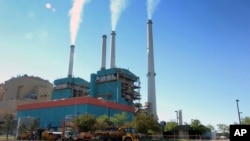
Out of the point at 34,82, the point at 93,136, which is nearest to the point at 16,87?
the point at 34,82

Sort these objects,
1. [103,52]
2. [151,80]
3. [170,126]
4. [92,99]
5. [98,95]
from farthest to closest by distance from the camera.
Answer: [103,52], [98,95], [151,80], [92,99], [170,126]

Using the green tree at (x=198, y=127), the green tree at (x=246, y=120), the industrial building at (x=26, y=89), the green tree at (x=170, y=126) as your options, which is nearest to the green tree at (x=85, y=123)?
the green tree at (x=170, y=126)

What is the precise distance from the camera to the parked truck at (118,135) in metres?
28.2

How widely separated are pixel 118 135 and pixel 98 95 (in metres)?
52.4

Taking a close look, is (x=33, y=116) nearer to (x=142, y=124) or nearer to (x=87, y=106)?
(x=87, y=106)

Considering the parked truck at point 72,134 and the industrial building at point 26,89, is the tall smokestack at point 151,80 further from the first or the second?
the industrial building at point 26,89

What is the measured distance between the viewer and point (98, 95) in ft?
270

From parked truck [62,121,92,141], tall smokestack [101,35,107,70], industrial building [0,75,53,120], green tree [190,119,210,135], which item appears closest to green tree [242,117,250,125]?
green tree [190,119,210,135]

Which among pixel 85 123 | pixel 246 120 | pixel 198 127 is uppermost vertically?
pixel 246 120

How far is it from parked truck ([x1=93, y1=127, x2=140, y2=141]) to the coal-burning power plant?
98.5 ft

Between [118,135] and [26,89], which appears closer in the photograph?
[118,135]

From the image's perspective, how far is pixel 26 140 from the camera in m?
39.3

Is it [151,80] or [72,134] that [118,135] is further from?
[151,80]

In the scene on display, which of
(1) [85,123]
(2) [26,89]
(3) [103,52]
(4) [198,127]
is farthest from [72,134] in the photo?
(2) [26,89]
